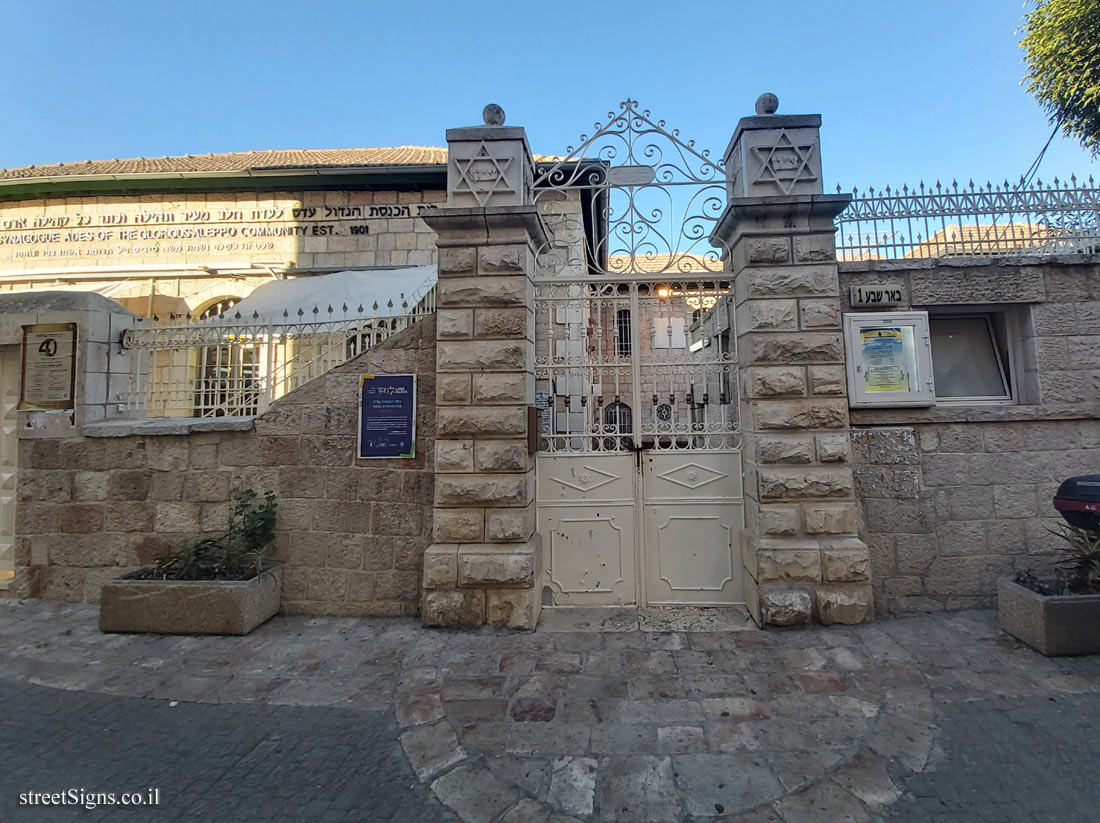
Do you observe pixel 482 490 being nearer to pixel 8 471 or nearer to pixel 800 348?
pixel 800 348

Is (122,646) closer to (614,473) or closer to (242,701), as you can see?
(242,701)

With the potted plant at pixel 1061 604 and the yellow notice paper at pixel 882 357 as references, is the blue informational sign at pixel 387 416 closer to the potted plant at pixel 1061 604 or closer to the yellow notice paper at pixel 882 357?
the yellow notice paper at pixel 882 357

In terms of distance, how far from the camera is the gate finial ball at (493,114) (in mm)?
4578

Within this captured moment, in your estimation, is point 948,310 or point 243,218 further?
point 243,218

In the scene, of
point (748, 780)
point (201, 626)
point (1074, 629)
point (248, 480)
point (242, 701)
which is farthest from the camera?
point (248, 480)

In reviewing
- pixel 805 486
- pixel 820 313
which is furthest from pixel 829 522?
pixel 820 313

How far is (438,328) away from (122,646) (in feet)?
11.0

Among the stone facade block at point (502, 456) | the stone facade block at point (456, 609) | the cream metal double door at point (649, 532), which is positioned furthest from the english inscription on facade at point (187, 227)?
the stone facade block at point (456, 609)

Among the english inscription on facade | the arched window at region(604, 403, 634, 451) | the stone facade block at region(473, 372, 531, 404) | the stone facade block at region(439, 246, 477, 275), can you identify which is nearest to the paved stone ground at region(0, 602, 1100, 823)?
the arched window at region(604, 403, 634, 451)

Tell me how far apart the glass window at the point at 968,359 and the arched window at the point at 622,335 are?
2.63 metres

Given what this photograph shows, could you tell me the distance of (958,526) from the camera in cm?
439

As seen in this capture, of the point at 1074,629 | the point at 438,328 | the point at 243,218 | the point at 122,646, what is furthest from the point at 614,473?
the point at 243,218

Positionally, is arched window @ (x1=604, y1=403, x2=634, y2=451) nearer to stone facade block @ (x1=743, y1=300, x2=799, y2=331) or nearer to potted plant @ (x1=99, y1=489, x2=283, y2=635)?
stone facade block @ (x1=743, y1=300, x2=799, y2=331)

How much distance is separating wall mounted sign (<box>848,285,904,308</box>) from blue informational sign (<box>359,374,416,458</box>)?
3874mm
